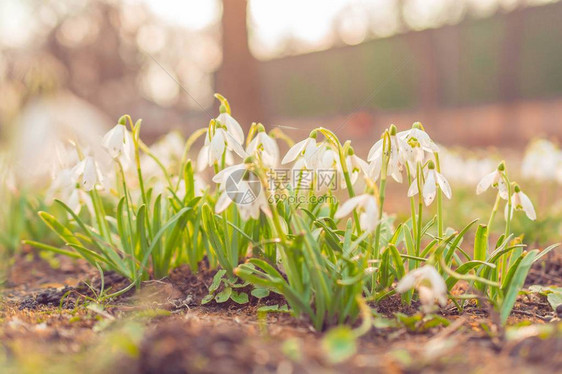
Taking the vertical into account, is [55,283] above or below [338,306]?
below

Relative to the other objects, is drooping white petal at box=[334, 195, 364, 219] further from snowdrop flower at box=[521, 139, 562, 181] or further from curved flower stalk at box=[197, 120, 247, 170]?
snowdrop flower at box=[521, 139, 562, 181]

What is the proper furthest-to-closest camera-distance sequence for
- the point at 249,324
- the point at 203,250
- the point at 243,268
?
1. the point at 203,250
2. the point at 243,268
3. the point at 249,324

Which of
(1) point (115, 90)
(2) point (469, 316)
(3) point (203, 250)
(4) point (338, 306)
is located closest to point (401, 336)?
(4) point (338, 306)

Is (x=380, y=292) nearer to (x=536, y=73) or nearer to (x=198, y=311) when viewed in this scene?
(x=198, y=311)

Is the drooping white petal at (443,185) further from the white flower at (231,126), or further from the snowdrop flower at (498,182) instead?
the white flower at (231,126)

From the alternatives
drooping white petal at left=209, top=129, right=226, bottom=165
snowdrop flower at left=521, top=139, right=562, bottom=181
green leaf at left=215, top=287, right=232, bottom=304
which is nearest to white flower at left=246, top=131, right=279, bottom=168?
drooping white petal at left=209, top=129, right=226, bottom=165

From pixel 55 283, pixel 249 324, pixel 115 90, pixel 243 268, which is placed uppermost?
pixel 115 90

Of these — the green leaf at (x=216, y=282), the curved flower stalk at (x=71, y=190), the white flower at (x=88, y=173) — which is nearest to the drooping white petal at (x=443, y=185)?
the green leaf at (x=216, y=282)
